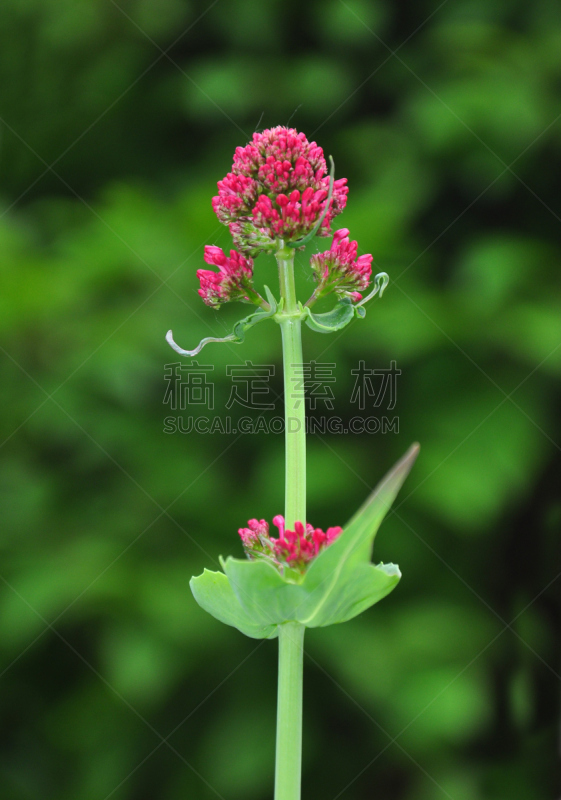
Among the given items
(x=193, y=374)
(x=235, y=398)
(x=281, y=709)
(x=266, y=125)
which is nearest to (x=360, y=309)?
(x=281, y=709)

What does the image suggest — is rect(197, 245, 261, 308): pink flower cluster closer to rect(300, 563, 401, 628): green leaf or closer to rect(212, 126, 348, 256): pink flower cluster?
rect(212, 126, 348, 256): pink flower cluster

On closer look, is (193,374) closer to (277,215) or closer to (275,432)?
(275,432)

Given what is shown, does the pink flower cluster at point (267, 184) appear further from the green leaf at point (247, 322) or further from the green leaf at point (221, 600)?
the green leaf at point (221, 600)

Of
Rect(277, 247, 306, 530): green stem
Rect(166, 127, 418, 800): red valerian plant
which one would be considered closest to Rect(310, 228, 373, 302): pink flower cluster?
Rect(166, 127, 418, 800): red valerian plant

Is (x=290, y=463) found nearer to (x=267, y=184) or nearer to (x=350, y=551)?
(x=350, y=551)

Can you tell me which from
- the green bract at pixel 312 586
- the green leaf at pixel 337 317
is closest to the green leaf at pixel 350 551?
the green bract at pixel 312 586

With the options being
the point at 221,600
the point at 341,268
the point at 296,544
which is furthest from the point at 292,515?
the point at 341,268
